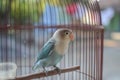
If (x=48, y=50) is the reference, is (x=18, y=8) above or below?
above

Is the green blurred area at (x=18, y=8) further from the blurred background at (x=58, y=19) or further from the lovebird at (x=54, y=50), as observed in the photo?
the lovebird at (x=54, y=50)

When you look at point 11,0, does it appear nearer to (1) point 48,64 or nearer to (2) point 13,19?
A: (2) point 13,19

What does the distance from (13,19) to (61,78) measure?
473mm

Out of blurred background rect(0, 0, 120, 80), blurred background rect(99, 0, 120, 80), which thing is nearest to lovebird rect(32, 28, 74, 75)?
blurred background rect(0, 0, 120, 80)

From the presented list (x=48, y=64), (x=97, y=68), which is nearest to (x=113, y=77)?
(x=97, y=68)

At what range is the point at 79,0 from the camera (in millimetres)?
1144

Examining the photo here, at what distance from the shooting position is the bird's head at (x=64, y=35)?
92 centimetres

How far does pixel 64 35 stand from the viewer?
933mm

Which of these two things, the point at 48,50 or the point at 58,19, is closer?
the point at 48,50

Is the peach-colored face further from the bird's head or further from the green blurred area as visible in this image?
the green blurred area

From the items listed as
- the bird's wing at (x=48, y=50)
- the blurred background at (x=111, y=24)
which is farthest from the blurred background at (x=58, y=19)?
the bird's wing at (x=48, y=50)

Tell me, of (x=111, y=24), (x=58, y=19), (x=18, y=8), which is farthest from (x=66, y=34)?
(x=111, y=24)

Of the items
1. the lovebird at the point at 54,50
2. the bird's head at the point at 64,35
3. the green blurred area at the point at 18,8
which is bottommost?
the lovebird at the point at 54,50

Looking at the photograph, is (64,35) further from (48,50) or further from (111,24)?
(111,24)
